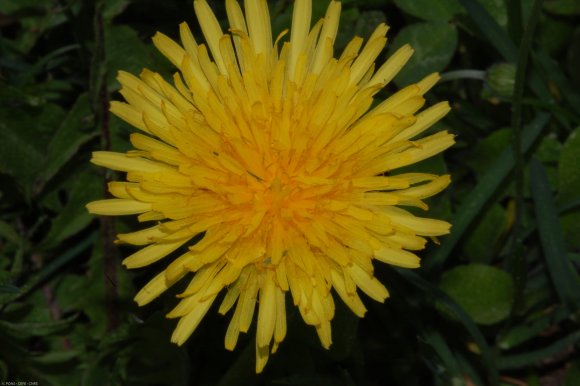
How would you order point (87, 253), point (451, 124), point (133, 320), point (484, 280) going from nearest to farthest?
point (133, 320)
point (484, 280)
point (451, 124)
point (87, 253)

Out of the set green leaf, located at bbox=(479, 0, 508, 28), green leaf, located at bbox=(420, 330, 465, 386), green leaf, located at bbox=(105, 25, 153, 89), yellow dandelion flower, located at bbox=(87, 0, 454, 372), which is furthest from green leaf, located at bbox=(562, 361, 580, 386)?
green leaf, located at bbox=(105, 25, 153, 89)

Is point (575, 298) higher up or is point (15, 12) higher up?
point (15, 12)

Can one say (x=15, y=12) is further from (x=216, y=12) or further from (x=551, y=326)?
(x=551, y=326)

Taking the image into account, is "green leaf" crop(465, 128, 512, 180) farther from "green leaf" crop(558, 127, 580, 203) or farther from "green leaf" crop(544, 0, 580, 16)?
"green leaf" crop(544, 0, 580, 16)

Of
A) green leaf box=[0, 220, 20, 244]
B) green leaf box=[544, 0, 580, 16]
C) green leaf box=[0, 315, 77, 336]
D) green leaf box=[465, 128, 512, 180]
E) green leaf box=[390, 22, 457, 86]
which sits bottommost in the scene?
green leaf box=[0, 315, 77, 336]

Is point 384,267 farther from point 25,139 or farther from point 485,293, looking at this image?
point 25,139

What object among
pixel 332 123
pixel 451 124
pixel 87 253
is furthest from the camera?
pixel 87 253

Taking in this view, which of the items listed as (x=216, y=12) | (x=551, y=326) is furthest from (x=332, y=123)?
(x=551, y=326)
